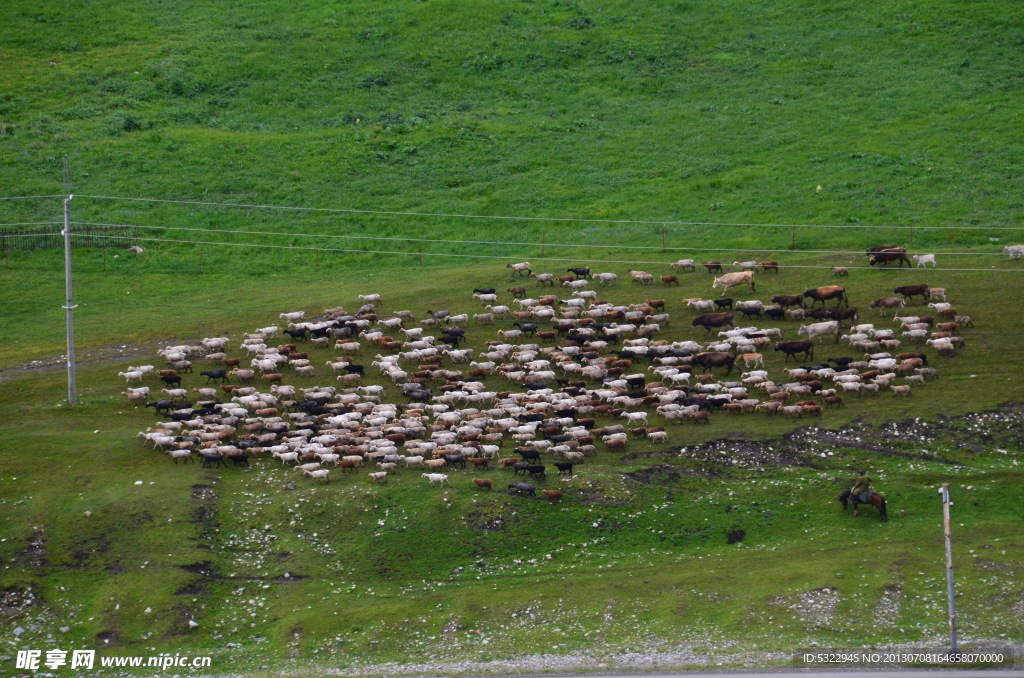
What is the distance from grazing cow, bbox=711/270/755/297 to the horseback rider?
21193 millimetres

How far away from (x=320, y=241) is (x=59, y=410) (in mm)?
25293

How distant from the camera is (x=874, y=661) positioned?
29703 millimetres

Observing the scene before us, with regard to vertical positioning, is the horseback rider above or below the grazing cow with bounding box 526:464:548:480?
above

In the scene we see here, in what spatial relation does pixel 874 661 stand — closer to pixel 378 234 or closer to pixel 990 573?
pixel 990 573

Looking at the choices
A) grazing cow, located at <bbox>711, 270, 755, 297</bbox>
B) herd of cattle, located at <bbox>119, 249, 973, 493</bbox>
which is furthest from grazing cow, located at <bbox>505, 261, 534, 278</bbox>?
grazing cow, located at <bbox>711, 270, 755, 297</bbox>

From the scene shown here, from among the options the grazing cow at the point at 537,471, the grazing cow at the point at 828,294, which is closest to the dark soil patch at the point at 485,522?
the grazing cow at the point at 537,471

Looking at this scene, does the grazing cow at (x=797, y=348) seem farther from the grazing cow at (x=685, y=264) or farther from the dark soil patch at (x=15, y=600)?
the dark soil patch at (x=15, y=600)

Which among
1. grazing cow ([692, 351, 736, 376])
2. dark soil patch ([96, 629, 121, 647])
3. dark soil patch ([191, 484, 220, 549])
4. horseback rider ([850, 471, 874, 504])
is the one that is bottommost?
dark soil patch ([96, 629, 121, 647])

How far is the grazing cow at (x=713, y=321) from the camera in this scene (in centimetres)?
5356

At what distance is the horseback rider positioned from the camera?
37.6 metres

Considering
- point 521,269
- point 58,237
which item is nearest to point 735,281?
point 521,269

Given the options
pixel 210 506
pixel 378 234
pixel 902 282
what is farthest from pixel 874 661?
pixel 378 234

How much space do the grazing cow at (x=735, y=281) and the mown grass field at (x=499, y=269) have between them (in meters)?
1.65

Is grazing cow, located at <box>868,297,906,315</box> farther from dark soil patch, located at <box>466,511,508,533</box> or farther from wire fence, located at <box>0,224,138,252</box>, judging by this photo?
wire fence, located at <box>0,224,138,252</box>
